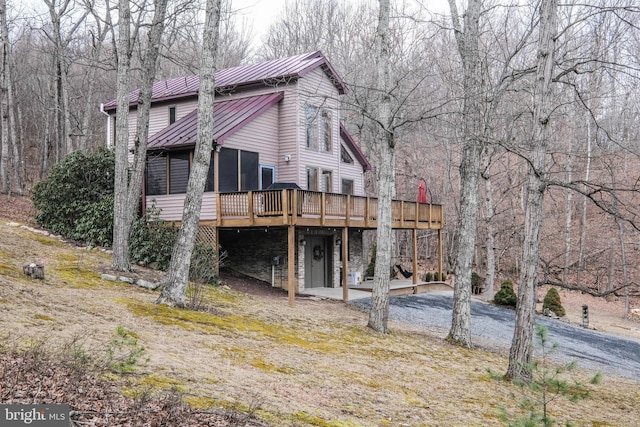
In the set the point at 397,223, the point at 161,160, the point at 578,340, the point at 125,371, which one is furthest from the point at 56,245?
the point at 578,340

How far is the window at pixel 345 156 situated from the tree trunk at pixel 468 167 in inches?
429

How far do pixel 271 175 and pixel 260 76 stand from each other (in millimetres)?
3553

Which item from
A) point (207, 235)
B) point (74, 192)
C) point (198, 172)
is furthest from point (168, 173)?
point (198, 172)

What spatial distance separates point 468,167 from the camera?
38.9 ft

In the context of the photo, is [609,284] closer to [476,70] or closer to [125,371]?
[476,70]

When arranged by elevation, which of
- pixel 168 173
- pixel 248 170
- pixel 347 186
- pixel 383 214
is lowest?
pixel 383 214

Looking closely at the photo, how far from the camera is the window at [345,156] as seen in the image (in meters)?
22.9

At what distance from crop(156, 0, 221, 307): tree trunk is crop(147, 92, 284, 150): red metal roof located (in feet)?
18.8

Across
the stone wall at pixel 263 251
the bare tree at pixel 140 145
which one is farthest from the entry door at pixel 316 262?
the bare tree at pixel 140 145

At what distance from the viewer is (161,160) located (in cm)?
1825

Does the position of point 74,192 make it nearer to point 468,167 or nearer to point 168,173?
point 168,173

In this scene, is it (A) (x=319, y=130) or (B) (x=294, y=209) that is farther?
(A) (x=319, y=130)

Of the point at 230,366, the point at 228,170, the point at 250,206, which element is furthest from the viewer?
the point at 228,170

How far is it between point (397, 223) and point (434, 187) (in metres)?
15.3
